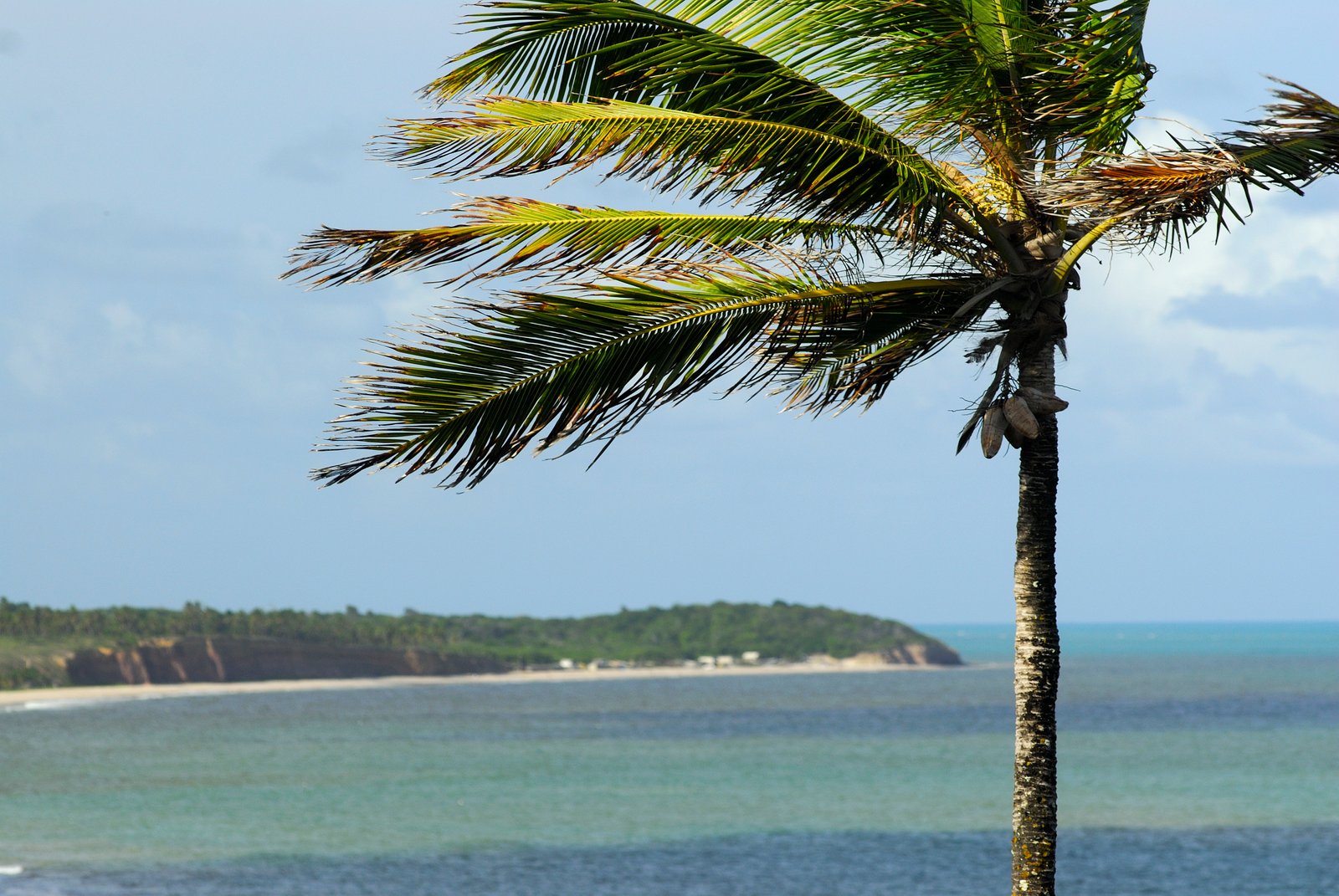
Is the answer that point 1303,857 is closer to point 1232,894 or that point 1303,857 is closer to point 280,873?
point 1232,894

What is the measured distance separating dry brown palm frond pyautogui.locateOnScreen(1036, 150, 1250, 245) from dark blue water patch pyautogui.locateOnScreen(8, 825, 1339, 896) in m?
24.1

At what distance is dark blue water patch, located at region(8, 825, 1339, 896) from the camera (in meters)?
30.2

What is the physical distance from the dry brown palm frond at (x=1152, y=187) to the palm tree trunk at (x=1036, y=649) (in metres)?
0.87

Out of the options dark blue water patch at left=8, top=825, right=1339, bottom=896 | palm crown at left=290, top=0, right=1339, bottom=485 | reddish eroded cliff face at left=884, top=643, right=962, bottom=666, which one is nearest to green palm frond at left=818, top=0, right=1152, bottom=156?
palm crown at left=290, top=0, right=1339, bottom=485

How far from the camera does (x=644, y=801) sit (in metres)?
45.6

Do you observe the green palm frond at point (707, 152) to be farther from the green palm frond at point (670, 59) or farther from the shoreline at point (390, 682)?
the shoreline at point (390, 682)

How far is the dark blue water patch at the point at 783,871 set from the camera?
30.2 meters

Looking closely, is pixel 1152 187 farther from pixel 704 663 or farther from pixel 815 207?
pixel 704 663

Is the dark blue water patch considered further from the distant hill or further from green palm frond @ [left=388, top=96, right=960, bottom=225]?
the distant hill

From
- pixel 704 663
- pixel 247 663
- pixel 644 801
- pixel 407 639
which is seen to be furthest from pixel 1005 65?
pixel 704 663

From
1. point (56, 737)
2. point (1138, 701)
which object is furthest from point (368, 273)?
point (1138, 701)

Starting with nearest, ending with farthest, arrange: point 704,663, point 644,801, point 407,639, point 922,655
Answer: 1. point 644,801
2. point 407,639
3. point 704,663
4. point 922,655

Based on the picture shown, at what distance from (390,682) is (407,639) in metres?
9.02

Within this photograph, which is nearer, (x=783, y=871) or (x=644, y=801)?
(x=783, y=871)
